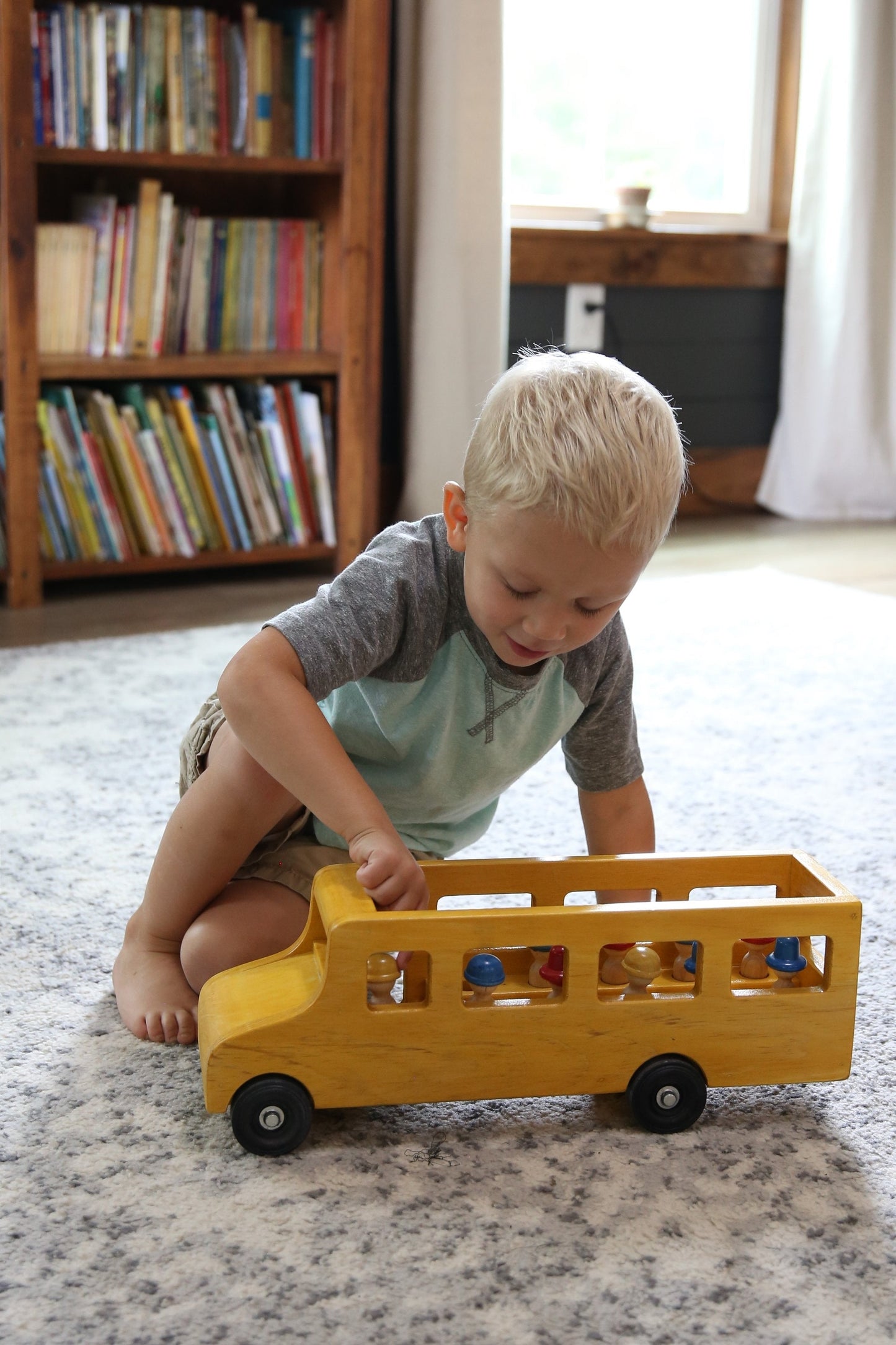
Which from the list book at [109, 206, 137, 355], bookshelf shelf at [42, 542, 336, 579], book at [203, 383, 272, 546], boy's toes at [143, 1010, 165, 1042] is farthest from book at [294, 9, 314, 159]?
boy's toes at [143, 1010, 165, 1042]

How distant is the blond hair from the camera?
0.75m

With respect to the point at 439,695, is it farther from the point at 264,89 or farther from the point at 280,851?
the point at 264,89

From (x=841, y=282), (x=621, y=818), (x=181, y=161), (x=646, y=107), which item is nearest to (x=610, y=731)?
(x=621, y=818)

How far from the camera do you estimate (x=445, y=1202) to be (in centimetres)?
72

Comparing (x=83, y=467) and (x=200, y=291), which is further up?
(x=200, y=291)

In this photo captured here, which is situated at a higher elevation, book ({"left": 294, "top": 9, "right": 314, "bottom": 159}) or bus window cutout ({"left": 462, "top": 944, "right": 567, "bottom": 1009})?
book ({"left": 294, "top": 9, "right": 314, "bottom": 159})

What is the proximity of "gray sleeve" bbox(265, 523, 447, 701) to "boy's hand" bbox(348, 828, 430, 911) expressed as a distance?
0.32ft

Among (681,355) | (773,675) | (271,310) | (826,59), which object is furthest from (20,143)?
(826,59)

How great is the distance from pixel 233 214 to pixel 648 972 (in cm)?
199

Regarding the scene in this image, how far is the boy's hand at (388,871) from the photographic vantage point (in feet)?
2.51

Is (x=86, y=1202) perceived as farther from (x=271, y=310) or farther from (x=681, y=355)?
(x=681, y=355)

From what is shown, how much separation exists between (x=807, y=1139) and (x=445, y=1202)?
0.23 m

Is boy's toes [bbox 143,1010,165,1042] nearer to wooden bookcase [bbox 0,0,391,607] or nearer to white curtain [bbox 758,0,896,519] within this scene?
wooden bookcase [bbox 0,0,391,607]

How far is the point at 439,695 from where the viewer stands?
0.91 metres
